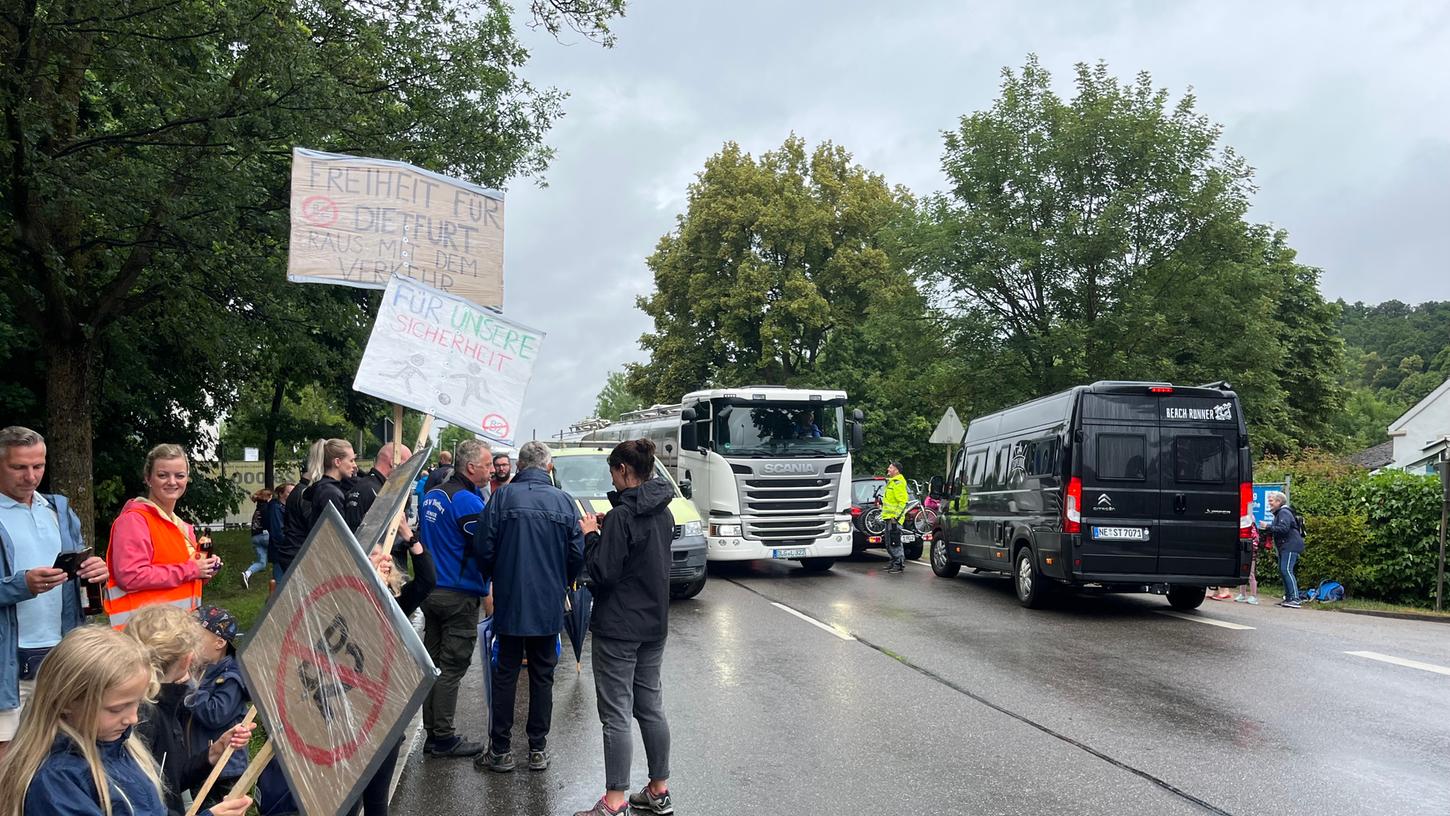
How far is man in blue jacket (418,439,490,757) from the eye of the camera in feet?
21.8

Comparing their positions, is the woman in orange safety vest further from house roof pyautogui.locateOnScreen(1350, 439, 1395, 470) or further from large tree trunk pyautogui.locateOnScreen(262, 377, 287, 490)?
house roof pyautogui.locateOnScreen(1350, 439, 1395, 470)

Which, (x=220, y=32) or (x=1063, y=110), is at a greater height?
(x=1063, y=110)

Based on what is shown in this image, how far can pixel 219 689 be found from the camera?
12.6ft

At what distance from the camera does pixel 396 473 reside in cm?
440

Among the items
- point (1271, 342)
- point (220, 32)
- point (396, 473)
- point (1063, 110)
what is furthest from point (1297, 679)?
point (1063, 110)

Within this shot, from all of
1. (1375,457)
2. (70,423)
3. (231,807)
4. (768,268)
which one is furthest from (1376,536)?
(1375,457)

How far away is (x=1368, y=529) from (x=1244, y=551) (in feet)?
15.6

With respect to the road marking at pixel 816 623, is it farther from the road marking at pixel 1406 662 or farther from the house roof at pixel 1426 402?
the house roof at pixel 1426 402

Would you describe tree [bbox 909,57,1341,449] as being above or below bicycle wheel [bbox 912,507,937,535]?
above

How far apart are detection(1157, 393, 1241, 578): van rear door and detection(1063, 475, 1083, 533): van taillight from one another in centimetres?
93

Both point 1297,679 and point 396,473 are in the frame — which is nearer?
point 396,473

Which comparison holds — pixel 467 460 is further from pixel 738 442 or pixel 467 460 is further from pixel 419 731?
pixel 738 442

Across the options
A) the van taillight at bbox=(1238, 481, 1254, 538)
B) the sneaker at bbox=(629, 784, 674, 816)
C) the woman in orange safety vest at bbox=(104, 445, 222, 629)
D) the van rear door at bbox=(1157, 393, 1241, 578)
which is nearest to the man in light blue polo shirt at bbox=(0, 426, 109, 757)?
the woman in orange safety vest at bbox=(104, 445, 222, 629)

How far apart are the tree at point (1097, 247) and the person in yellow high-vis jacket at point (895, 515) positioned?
8432mm
